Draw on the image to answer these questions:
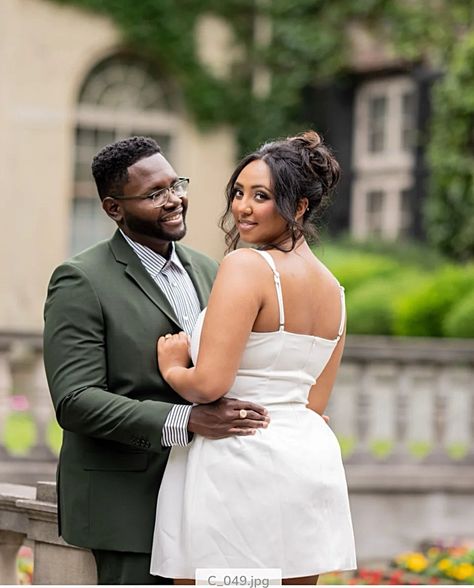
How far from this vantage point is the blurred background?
1449 cm

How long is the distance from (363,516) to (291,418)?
504 cm

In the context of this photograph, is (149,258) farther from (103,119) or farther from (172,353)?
(103,119)

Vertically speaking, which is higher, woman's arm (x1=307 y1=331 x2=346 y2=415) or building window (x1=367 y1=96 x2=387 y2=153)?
building window (x1=367 y1=96 x2=387 y2=153)

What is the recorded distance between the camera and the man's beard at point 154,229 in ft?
11.9

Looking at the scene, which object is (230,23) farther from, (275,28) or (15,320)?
(15,320)

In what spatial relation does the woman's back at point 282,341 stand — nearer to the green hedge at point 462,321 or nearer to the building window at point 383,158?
the green hedge at point 462,321

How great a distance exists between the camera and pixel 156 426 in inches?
135

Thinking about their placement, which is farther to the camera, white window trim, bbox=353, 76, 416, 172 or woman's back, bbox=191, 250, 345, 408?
white window trim, bbox=353, 76, 416, 172

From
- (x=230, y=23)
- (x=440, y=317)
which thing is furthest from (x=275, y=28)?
(x=440, y=317)

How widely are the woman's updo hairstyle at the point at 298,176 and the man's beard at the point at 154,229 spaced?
0.12 m

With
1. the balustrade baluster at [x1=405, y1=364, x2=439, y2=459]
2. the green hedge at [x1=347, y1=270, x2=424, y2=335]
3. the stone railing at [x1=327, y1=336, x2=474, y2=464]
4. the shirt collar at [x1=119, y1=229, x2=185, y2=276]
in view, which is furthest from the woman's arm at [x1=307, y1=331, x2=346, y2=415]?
the green hedge at [x1=347, y1=270, x2=424, y2=335]

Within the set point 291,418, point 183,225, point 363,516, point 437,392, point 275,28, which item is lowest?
point 363,516

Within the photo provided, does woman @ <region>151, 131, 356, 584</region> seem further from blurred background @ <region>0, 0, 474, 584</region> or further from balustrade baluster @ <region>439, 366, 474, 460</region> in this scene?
blurred background @ <region>0, 0, 474, 584</region>

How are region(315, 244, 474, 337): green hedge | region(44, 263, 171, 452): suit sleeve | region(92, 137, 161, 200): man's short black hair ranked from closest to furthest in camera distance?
region(44, 263, 171, 452): suit sleeve < region(92, 137, 161, 200): man's short black hair < region(315, 244, 474, 337): green hedge
